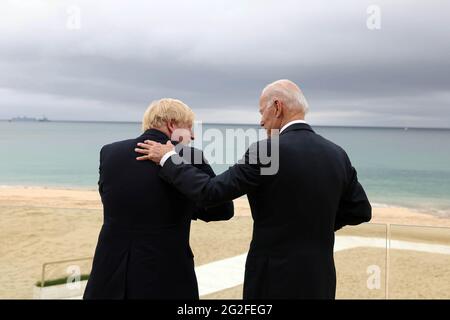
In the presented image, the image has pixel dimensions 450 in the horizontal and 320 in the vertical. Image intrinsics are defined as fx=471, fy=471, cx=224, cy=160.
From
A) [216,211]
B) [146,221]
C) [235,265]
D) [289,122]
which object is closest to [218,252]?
[235,265]

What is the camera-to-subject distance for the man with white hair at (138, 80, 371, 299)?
166 centimetres

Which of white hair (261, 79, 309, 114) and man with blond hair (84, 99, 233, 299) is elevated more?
white hair (261, 79, 309, 114)

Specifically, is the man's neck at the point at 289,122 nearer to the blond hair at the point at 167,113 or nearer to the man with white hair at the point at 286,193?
the man with white hair at the point at 286,193

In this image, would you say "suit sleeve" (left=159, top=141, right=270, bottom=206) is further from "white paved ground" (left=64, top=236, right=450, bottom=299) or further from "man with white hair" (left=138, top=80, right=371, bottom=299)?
"white paved ground" (left=64, top=236, right=450, bottom=299)

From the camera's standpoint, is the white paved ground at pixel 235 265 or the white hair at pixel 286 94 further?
the white paved ground at pixel 235 265

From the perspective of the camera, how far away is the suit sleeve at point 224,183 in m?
1.63

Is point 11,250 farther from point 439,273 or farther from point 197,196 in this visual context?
point 197,196

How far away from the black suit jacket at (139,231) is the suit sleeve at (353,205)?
21.6 inches

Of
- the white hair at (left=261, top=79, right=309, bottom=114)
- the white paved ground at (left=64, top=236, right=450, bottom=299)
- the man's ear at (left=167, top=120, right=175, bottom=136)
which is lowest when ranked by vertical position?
the white paved ground at (left=64, top=236, right=450, bottom=299)

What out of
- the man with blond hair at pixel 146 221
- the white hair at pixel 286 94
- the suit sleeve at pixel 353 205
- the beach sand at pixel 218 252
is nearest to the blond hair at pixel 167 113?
the man with blond hair at pixel 146 221

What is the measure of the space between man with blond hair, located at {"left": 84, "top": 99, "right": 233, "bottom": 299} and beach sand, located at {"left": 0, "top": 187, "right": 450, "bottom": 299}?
2242 mm

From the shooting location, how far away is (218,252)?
21.5 feet

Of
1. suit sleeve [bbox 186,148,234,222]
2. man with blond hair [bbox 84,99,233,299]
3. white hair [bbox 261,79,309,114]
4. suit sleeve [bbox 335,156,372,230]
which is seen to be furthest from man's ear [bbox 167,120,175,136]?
suit sleeve [bbox 335,156,372,230]
